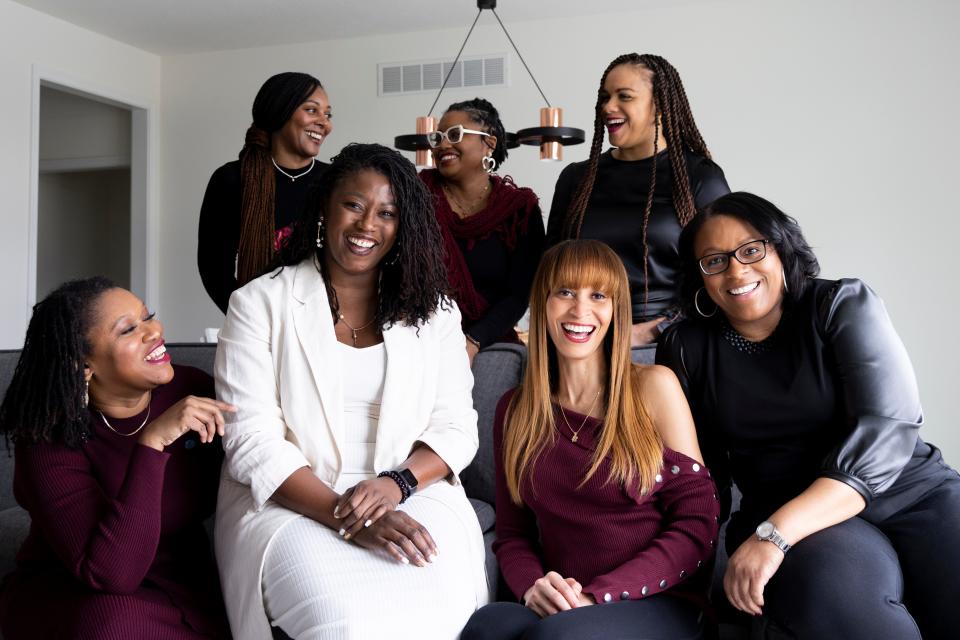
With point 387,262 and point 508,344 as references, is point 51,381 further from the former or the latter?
point 508,344

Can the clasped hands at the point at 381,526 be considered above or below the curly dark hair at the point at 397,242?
below

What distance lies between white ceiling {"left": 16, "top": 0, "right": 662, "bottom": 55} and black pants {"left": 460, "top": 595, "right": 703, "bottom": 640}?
174 inches

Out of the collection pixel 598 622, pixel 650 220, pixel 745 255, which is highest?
pixel 650 220

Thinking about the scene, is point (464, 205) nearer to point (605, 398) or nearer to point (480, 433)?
point (480, 433)

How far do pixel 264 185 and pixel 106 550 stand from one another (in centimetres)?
149

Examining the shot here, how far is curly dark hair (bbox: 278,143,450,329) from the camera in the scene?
79.7 inches

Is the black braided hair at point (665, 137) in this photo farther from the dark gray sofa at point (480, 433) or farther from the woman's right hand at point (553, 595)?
the woman's right hand at point (553, 595)

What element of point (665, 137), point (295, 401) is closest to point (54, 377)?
point (295, 401)

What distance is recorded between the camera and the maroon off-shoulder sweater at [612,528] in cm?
164

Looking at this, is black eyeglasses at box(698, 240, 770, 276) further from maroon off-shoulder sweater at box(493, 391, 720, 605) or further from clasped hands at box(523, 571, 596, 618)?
clasped hands at box(523, 571, 596, 618)

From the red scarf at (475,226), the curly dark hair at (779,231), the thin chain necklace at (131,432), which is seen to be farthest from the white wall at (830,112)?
the thin chain necklace at (131,432)

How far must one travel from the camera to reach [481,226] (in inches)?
106

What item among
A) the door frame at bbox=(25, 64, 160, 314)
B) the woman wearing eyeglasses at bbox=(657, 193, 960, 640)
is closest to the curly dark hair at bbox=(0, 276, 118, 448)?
the woman wearing eyeglasses at bbox=(657, 193, 960, 640)

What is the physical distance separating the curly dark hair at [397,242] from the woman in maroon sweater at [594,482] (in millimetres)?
292
